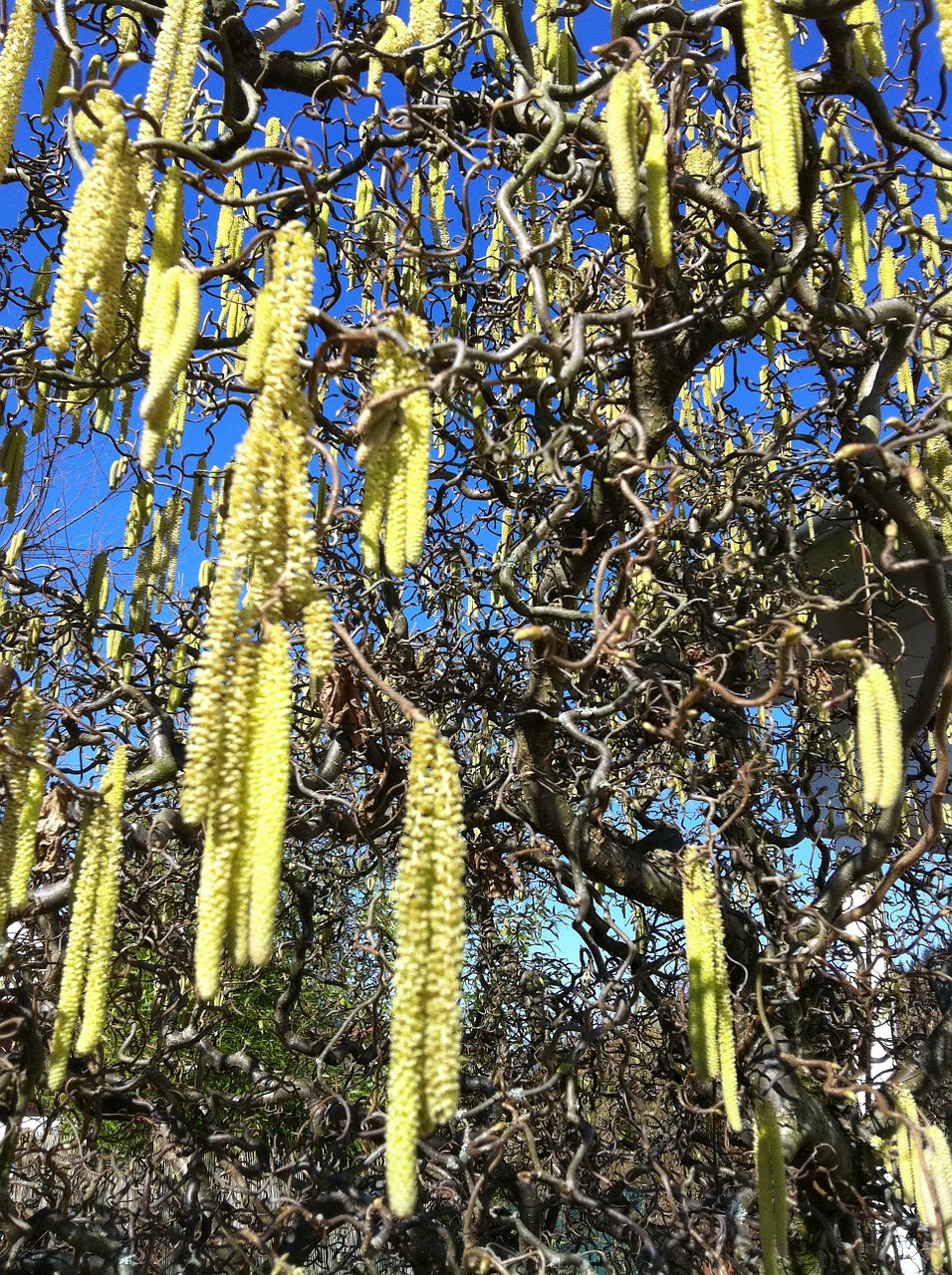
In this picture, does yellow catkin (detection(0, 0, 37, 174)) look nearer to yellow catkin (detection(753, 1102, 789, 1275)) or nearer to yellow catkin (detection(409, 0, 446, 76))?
yellow catkin (detection(409, 0, 446, 76))

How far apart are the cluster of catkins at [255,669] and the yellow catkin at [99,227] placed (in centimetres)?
33

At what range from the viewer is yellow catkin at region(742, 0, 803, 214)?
1.76 meters

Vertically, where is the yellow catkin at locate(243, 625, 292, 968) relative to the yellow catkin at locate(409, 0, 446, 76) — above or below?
below

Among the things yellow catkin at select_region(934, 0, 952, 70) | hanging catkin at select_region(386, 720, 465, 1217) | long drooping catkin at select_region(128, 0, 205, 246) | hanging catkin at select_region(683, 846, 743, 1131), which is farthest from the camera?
hanging catkin at select_region(683, 846, 743, 1131)

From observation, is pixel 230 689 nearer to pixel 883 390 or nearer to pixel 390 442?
pixel 390 442

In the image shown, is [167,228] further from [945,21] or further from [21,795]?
[945,21]

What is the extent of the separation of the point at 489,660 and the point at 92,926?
1896 mm

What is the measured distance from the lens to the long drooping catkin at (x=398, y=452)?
1384mm

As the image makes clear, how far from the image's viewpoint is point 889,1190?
10.1ft

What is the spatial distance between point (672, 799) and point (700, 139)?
238 cm

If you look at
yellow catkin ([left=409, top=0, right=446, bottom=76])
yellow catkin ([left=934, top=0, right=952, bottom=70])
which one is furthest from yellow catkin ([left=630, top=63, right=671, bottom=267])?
yellow catkin ([left=409, top=0, right=446, bottom=76])

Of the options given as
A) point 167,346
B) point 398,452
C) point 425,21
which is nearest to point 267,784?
point 398,452

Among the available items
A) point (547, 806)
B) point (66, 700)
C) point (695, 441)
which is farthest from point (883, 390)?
point (66, 700)

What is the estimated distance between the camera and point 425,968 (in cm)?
108
